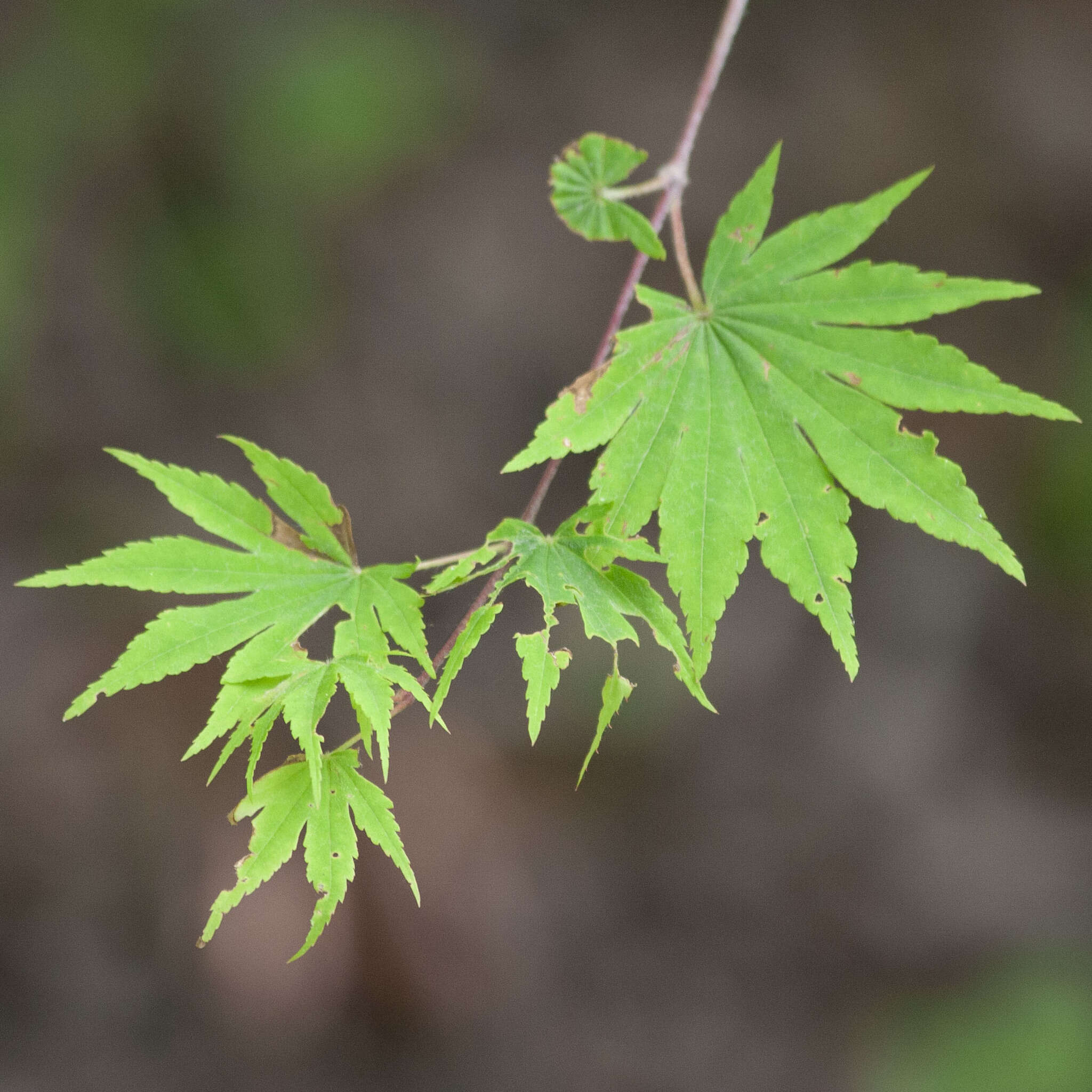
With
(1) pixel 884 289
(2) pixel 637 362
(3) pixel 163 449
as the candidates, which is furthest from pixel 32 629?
(1) pixel 884 289

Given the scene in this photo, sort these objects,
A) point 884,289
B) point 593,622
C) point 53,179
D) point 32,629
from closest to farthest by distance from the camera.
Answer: point 593,622 → point 884,289 → point 53,179 → point 32,629

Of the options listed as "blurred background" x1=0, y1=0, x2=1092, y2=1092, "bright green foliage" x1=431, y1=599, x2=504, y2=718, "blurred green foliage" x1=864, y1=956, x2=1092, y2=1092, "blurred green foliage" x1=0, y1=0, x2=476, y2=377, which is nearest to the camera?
"bright green foliage" x1=431, y1=599, x2=504, y2=718

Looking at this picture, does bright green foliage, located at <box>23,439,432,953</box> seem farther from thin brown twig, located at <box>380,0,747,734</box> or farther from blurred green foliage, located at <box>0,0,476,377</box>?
blurred green foliage, located at <box>0,0,476,377</box>

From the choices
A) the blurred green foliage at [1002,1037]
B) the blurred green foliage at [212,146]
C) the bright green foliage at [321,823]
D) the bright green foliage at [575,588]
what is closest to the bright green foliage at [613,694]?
the bright green foliage at [575,588]

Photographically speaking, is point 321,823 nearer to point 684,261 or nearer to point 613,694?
point 613,694

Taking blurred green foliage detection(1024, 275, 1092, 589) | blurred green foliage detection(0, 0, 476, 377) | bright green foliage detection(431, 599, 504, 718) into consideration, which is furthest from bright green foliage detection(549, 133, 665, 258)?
blurred green foliage detection(1024, 275, 1092, 589)

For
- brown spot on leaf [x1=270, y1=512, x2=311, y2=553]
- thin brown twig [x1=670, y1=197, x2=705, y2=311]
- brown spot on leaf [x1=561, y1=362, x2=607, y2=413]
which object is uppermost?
thin brown twig [x1=670, y1=197, x2=705, y2=311]

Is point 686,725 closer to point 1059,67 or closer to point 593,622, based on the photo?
point 593,622
